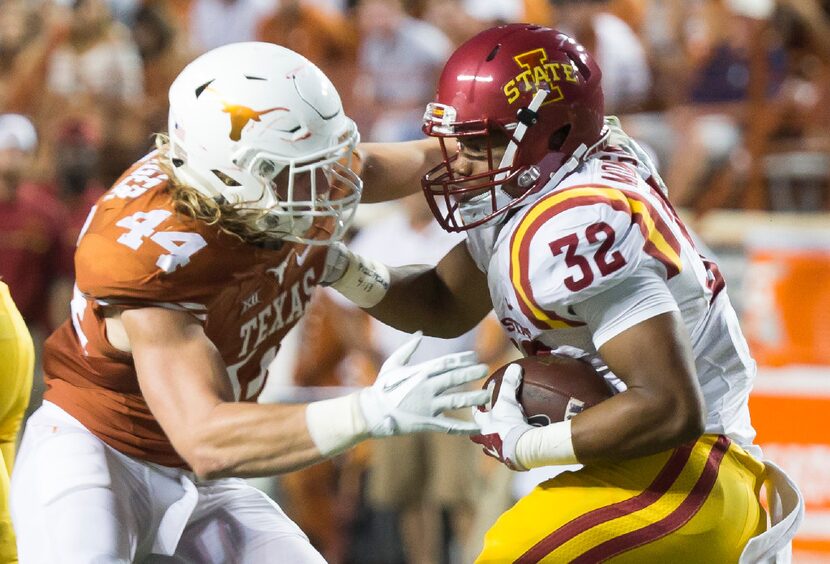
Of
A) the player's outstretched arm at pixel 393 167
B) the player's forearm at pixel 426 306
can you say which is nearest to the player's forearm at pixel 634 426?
the player's forearm at pixel 426 306

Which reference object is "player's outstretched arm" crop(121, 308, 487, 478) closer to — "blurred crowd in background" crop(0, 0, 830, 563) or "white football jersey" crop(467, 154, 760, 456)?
"white football jersey" crop(467, 154, 760, 456)

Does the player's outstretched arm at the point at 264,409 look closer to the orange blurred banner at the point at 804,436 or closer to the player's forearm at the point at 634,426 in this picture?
the player's forearm at the point at 634,426

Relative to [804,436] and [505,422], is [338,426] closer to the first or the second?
[505,422]

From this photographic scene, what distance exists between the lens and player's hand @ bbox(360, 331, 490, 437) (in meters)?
2.39

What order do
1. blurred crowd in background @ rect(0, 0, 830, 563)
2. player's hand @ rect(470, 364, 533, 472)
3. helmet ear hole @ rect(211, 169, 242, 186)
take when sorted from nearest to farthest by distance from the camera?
player's hand @ rect(470, 364, 533, 472) → helmet ear hole @ rect(211, 169, 242, 186) → blurred crowd in background @ rect(0, 0, 830, 563)

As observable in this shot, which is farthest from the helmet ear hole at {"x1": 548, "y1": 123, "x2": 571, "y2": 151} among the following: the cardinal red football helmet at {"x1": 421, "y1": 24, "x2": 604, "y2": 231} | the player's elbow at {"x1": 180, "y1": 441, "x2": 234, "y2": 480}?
the player's elbow at {"x1": 180, "y1": 441, "x2": 234, "y2": 480}

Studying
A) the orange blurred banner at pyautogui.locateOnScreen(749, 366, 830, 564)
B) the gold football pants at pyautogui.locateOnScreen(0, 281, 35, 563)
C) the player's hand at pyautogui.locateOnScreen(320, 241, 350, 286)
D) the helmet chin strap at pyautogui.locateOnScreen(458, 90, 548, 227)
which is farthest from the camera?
the orange blurred banner at pyautogui.locateOnScreen(749, 366, 830, 564)

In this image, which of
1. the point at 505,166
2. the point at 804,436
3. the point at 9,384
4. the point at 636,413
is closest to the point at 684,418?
the point at 636,413

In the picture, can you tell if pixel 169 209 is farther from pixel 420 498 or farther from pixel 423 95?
pixel 423 95

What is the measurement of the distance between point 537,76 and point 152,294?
946 mm

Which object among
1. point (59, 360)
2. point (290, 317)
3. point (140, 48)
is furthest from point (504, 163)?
point (140, 48)

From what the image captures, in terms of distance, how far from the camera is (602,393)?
2670 mm

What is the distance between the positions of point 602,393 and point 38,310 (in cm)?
434

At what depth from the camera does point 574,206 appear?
2557 millimetres
